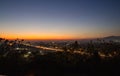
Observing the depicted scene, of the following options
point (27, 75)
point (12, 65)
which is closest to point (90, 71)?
point (27, 75)

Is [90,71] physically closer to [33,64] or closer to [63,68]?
[63,68]

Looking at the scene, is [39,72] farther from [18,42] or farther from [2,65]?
[18,42]

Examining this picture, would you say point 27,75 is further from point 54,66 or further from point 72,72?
point 72,72

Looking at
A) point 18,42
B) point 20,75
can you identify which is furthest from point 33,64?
point 18,42

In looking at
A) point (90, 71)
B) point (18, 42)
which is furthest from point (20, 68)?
point (18, 42)

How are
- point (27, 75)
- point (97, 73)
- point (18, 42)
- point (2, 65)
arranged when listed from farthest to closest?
point (18, 42) → point (2, 65) → point (97, 73) → point (27, 75)


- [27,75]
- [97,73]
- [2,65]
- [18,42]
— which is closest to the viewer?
[27,75]

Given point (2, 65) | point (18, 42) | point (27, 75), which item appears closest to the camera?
point (27, 75)

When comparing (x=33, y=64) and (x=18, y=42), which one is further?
(x=18, y=42)

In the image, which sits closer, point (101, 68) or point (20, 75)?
point (20, 75)
